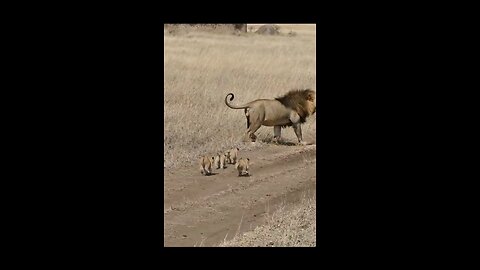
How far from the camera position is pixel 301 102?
909 cm

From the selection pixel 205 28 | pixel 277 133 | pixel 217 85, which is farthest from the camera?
pixel 205 28

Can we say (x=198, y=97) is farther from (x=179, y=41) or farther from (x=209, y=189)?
(x=179, y=41)

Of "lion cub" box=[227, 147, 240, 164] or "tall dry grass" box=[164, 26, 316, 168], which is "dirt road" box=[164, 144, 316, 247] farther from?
"tall dry grass" box=[164, 26, 316, 168]

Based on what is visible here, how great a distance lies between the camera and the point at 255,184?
700 centimetres

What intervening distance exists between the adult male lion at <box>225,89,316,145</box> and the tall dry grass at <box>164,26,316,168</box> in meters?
0.34

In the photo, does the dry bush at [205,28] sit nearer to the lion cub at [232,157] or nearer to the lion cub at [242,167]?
the lion cub at [232,157]

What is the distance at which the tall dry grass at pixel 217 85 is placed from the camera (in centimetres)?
877

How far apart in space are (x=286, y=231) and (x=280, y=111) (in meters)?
3.93

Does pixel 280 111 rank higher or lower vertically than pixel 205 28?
lower

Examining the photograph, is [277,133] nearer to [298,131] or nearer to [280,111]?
[298,131]

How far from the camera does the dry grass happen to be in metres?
4.87

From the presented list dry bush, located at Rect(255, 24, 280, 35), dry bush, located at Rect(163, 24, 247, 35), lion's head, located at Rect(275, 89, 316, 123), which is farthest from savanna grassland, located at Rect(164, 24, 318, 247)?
dry bush, located at Rect(255, 24, 280, 35)

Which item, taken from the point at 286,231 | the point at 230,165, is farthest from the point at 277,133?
the point at 286,231

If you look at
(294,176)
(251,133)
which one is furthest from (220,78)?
(294,176)
